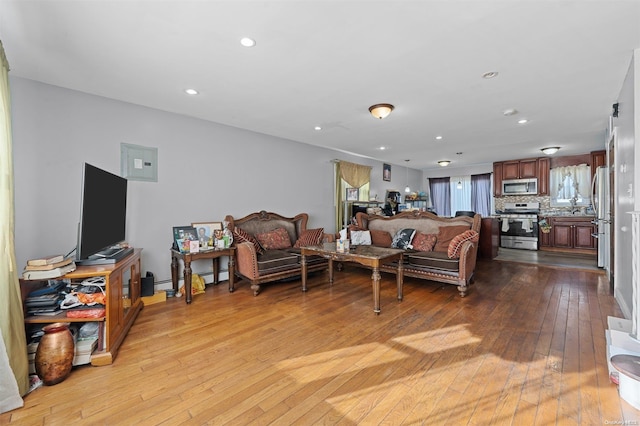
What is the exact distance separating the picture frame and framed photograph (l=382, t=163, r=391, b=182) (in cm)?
535

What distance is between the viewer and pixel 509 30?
6.61 feet

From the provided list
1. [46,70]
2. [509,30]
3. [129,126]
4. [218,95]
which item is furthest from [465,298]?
[46,70]

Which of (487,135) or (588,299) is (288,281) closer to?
(588,299)

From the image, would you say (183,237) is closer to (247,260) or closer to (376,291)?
(247,260)

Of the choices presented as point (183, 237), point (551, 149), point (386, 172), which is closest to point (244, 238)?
point (183, 237)

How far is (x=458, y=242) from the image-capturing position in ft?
12.3

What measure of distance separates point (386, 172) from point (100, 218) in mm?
6603

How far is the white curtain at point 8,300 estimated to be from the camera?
1594mm

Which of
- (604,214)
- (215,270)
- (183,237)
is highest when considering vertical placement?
(604,214)

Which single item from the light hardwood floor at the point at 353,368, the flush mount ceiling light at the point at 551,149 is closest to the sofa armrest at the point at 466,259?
the light hardwood floor at the point at 353,368

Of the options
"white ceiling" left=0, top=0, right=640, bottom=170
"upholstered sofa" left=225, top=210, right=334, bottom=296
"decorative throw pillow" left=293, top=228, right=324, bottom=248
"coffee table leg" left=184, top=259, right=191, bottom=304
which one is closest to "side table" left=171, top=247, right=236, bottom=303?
"coffee table leg" left=184, top=259, right=191, bottom=304

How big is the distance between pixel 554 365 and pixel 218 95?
393 centimetres

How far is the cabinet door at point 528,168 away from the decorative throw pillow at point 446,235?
4.45 meters

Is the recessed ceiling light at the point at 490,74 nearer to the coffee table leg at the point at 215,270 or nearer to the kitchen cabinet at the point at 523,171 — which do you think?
the coffee table leg at the point at 215,270
